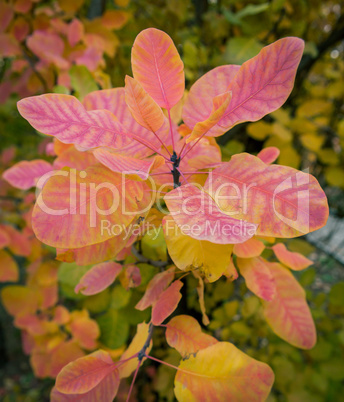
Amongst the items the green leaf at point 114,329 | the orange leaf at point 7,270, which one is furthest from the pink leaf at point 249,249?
the orange leaf at point 7,270

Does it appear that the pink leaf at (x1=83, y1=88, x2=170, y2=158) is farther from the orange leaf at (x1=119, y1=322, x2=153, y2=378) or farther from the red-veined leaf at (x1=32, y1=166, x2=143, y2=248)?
the orange leaf at (x1=119, y1=322, x2=153, y2=378)

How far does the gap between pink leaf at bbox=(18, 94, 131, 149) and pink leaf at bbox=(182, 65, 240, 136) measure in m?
0.10

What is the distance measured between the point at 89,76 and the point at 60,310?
673 mm

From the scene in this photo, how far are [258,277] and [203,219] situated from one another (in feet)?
0.65

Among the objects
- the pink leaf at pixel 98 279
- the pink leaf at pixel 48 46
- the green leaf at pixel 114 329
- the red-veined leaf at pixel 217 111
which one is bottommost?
the green leaf at pixel 114 329

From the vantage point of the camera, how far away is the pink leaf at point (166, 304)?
0.37 meters

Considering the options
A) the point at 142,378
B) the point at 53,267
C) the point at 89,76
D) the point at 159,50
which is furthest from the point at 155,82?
the point at 142,378

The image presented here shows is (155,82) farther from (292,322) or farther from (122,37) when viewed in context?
(122,37)

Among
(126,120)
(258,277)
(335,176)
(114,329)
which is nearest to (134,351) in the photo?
(258,277)

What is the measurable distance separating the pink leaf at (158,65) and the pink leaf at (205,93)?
3 centimetres

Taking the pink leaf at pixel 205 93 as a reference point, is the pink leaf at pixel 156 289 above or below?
below

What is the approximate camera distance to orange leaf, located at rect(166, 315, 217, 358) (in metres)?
0.37

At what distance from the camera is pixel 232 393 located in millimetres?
318

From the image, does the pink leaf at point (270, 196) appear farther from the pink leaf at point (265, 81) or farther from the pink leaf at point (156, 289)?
the pink leaf at point (156, 289)
